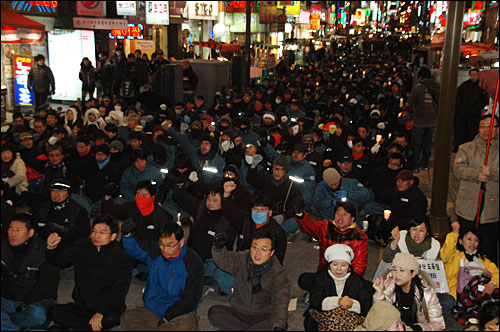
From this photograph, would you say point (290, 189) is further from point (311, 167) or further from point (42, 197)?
point (42, 197)

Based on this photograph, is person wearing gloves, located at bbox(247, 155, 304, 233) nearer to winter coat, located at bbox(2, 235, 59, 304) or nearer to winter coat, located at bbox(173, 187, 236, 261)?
winter coat, located at bbox(173, 187, 236, 261)

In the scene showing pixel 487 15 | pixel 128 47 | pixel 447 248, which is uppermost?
pixel 487 15

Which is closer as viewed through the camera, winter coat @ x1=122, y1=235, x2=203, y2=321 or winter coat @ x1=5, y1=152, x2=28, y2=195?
winter coat @ x1=122, y1=235, x2=203, y2=321

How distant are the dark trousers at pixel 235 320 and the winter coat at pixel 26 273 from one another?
6.21ft

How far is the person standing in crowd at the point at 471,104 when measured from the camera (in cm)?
1447

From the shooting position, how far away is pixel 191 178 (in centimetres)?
909

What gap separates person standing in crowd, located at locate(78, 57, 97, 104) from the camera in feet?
63.6

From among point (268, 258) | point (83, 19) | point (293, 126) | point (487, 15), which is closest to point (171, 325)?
point (268, 258)

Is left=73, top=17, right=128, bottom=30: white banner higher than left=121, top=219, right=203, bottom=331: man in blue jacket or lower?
higher

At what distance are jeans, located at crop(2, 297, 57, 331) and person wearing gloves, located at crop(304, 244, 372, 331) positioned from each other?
2.91 m

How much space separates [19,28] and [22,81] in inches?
215

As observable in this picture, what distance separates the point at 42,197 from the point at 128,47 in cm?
1781

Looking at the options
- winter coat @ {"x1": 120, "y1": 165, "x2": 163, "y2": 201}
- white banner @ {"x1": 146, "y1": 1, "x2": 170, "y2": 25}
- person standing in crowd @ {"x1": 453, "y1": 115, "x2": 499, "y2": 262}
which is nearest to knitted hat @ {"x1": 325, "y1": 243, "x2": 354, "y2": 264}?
person standing in crowd @ {"x1": 453, "y1": 115, "x2": 499, "y2": 262}

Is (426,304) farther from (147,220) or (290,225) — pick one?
(147,220)
